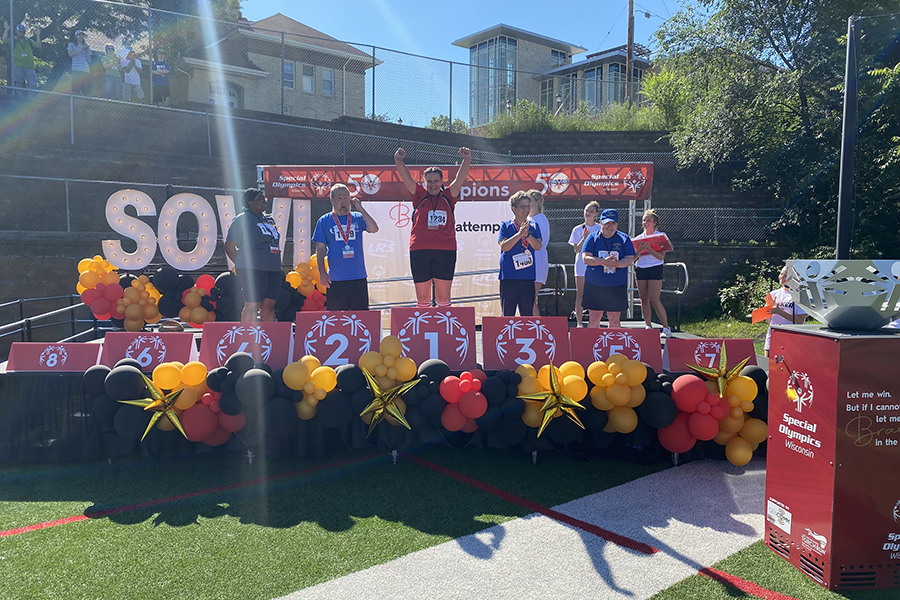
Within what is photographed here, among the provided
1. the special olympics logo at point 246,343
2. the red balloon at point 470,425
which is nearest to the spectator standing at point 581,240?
the red balloon at point 470,425

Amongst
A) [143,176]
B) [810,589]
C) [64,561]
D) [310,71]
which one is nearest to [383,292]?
[143,176]

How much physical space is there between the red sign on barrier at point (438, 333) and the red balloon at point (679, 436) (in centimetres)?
148

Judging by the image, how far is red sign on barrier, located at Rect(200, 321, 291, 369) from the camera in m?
4.59

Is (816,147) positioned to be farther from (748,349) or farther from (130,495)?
(130,495)

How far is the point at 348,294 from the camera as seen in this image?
5.91 meters

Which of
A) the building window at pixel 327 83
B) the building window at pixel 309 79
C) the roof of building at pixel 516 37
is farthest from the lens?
the roof of building at pixel 516 37

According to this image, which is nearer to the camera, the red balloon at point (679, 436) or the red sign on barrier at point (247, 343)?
the red balloon at point (679, 436)

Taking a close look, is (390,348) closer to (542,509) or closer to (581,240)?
(542,509)

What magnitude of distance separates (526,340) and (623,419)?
0.98 meters

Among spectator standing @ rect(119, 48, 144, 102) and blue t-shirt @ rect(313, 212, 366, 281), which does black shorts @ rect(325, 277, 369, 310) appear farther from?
spectator standing @ rect(119, 48, 144, 102)

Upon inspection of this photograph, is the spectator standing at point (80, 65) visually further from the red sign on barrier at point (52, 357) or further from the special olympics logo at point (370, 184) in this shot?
the red sign on barrier at point (52, 357)

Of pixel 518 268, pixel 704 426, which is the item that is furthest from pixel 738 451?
pixel 518 268

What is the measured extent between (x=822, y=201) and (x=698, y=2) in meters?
6.45

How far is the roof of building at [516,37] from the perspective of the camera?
117ft
